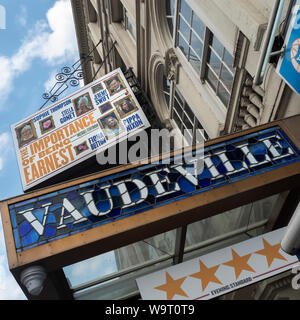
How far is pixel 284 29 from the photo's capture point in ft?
16.9

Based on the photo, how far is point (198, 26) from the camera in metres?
9.86

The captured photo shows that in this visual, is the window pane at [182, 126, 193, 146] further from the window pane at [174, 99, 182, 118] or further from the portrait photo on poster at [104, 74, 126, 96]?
the portrait photo on poster at [104, 74, 126, 96]

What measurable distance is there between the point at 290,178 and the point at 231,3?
13.6 feet

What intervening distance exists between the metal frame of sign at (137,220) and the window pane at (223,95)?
430 centimetres

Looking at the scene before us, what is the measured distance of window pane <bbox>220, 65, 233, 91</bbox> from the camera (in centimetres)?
882

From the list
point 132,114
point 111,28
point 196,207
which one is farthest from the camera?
point 111,28

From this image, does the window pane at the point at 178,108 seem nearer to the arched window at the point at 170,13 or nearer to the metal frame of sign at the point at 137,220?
the arched window at the point at 170,13

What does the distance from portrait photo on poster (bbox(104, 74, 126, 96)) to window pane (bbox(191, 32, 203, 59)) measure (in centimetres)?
406

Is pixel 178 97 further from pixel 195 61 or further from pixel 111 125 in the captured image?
pixel 111 125

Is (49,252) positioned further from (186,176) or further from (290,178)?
(290,178)

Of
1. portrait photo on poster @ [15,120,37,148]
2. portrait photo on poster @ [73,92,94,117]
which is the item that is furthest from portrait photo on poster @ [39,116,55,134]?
portrait photo on poster @ [73,92,94,117]

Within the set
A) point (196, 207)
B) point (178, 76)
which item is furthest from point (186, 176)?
point (178, 76)

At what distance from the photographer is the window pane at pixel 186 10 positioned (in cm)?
1028

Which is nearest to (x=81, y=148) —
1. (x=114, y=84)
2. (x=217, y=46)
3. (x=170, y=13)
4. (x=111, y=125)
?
(x=111, y=125)
